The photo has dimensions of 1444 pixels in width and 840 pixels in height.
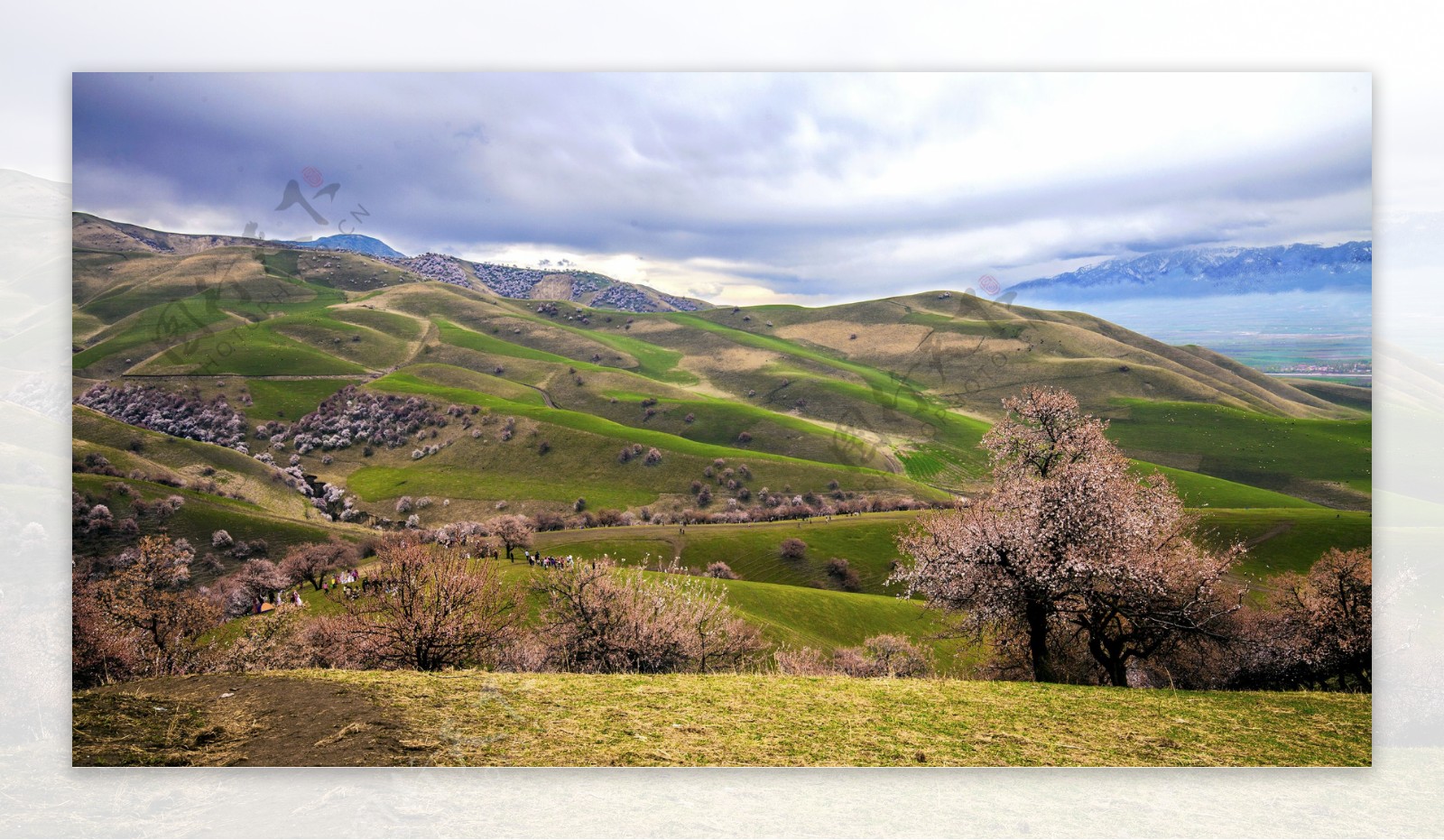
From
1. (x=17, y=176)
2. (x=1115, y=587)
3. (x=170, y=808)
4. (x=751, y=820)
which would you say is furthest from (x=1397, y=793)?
(x=17, y=176)

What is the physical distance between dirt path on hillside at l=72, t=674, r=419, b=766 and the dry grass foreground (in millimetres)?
23

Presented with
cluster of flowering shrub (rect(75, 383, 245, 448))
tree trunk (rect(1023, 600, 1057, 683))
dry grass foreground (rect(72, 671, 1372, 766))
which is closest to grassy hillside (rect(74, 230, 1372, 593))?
cluster of flowering shrub (rect(75, 383, 245, 448))

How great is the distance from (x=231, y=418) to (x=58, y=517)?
12992 millimetres

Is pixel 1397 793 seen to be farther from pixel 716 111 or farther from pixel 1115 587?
pixel 716 111

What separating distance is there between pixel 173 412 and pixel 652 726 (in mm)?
22476

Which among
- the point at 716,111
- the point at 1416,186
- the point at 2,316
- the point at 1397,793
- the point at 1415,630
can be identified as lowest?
the point at 1397,793

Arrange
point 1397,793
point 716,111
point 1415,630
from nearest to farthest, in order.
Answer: point 1397,793, point 1415,630, point 716,111

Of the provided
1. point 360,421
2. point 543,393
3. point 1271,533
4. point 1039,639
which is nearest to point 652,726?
point 1039,639

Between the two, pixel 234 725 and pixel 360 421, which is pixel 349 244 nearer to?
pixel 234 725

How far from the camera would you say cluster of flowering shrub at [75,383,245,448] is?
49.3 feet

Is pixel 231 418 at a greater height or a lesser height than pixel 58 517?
greater

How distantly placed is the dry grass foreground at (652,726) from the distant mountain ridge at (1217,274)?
8.03 m

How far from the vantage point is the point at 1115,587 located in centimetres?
1191

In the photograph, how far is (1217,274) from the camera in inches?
579
